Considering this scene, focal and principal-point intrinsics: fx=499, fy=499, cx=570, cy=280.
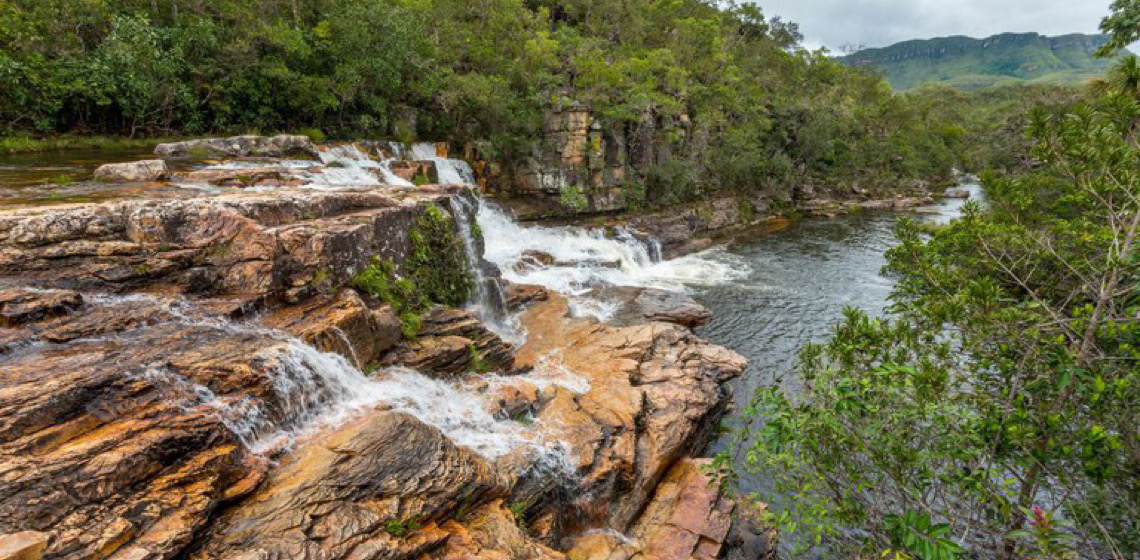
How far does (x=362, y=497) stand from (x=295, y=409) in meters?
2.04

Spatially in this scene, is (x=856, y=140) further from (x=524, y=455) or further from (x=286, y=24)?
(x=524, y=455)

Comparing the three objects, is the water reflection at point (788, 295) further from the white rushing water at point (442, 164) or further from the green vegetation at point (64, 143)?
the green vegetation at point (64, 143)

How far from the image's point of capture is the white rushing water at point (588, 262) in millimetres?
19312

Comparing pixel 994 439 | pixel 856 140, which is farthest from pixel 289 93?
pixel 856 140

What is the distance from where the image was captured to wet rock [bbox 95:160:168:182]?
12.3 m

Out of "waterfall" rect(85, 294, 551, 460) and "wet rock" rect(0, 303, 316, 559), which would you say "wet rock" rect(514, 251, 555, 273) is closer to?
"waterfall" rect(85, 294, 551, 460)

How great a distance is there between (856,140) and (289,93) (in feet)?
159

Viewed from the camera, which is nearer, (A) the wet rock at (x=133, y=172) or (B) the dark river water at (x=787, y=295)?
(A) the wet rock at (x=133, y=172)

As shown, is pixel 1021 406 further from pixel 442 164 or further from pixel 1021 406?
pixel 442 164

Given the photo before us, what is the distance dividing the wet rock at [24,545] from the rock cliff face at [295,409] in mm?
24

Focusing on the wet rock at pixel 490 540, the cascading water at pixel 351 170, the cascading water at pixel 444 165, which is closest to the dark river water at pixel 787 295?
the wet rock at pixel 490 540

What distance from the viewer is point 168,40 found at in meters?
18.5

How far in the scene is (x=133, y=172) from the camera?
12469 mm

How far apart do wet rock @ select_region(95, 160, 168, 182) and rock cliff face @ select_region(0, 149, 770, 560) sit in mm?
3849
